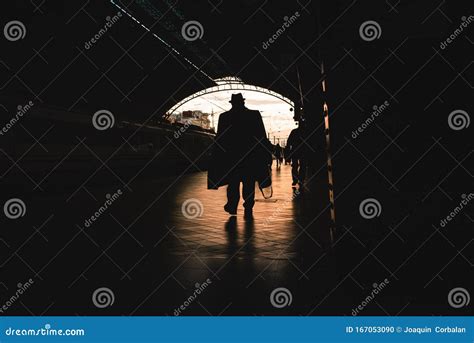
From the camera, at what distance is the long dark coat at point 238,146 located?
318 inches

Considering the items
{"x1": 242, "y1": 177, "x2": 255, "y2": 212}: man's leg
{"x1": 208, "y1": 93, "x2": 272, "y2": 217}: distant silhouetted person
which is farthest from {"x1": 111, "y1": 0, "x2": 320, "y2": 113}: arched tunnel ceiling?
{"x1": 242, "y1": 177, "x2": 255, "y2": 212}: man's leg

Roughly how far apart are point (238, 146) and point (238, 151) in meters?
0.08

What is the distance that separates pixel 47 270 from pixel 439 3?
12.8 ft

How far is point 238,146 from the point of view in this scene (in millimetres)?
8125

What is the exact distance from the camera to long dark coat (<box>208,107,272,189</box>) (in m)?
8.09

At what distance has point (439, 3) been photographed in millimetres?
4363

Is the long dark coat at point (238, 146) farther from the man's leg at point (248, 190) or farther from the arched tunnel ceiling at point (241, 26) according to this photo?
the arched tunnel ceiling at point (241, 26)

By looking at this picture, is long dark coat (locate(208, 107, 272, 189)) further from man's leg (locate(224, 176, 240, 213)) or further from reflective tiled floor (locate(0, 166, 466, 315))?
reflective tiled floor (locate(0, 166, 466, 315))

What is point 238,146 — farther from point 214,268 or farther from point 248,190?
point 214,268

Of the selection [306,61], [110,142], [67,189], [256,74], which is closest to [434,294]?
[67,189]

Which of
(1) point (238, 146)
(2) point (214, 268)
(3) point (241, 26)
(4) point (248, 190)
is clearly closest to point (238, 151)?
(1) point (238, 146)

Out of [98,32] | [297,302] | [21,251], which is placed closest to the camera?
[297,302]
